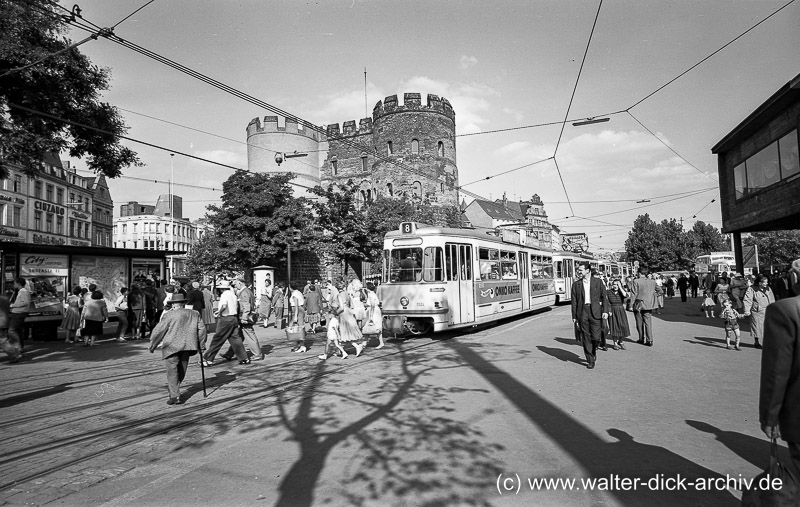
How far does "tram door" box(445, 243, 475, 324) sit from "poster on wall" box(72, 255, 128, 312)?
37.5 feet

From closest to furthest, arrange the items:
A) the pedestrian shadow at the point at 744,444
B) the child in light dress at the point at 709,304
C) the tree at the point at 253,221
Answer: the pedestrian shadow at the point at 744,444, the child in light dress at the point at 709,304, the tree at the point at 253,221

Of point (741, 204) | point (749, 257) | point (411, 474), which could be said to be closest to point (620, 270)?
point (749, 257)

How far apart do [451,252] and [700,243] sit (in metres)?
83.8

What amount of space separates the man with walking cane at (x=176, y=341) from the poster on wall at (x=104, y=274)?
11.3 meters

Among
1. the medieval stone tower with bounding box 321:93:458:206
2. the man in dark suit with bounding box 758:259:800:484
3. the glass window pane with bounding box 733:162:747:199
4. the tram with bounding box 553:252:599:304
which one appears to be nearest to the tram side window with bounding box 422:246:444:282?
the man in dark suit with bounding box 758:259:800:484

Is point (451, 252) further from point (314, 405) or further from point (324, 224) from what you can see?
point (324, 224)

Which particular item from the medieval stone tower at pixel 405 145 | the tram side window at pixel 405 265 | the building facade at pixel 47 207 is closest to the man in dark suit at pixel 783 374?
the tram side window at pixel 405 265

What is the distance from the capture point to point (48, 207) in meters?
47.4

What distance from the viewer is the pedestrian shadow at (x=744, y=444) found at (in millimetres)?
4605

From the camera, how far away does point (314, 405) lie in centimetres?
702

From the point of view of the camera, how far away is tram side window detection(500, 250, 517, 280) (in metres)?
17.8

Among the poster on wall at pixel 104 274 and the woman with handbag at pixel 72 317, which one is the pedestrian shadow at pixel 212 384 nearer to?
the woman with handbag at pixel 72 317

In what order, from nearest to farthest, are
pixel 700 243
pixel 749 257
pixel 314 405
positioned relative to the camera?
1. pixel 314 405
2. pixel 749 257
3. pixel 700 243

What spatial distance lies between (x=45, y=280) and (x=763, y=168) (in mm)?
23888
